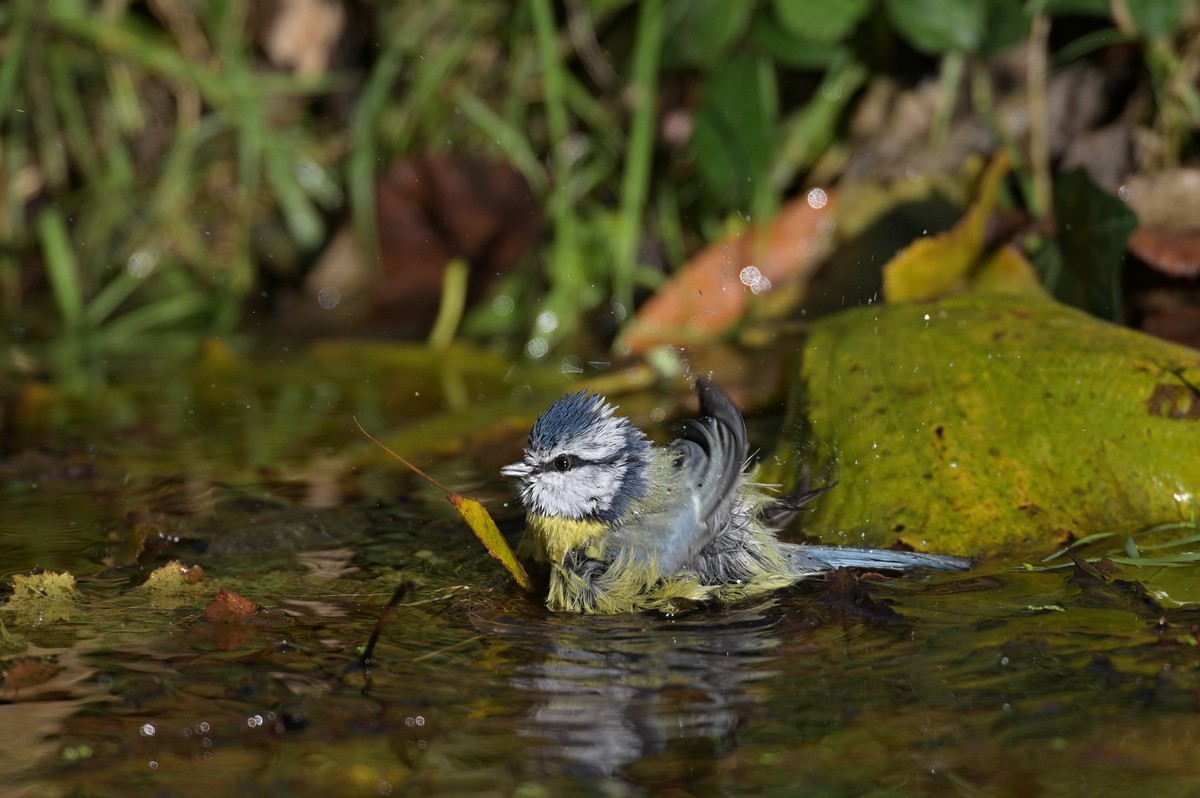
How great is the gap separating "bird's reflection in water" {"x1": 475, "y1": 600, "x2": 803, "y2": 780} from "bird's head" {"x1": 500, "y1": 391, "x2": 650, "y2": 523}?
274 millimetres

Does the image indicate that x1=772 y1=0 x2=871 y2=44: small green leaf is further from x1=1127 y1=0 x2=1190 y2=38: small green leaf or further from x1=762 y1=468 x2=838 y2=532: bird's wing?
x1=762 y1=468 x2=838 y2=532: bird's wing

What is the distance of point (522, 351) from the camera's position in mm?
5008

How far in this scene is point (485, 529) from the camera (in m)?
2.71

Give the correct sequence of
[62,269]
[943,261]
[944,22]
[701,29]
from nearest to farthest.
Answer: [943,261], [944,22], [701,29], [62,269]

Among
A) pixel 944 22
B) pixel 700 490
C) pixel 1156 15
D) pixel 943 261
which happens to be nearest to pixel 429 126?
pixel 944 22

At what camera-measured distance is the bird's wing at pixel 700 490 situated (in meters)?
2.78

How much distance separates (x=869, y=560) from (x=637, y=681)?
0.71 metres

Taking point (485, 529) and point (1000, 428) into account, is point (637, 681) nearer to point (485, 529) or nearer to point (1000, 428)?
point (485, 529)

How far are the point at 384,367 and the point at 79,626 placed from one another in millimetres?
2318

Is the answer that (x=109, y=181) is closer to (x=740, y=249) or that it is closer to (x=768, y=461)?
(x=740, y=249)

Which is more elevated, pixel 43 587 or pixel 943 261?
pixel 943 261

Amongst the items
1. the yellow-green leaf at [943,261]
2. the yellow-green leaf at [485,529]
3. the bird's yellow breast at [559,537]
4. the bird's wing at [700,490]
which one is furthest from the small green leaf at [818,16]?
the yellow-green leaf at [485,529]

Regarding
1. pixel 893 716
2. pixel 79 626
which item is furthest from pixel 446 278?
pixel 893 716

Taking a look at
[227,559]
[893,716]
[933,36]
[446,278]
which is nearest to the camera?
[893,716]
